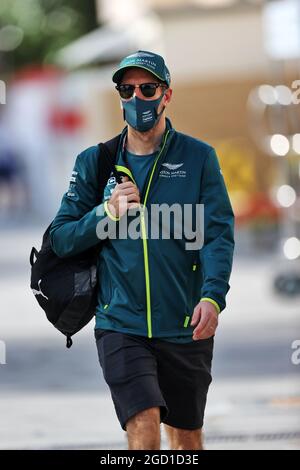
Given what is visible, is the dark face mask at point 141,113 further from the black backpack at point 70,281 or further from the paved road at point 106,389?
the paved road at point 106,389

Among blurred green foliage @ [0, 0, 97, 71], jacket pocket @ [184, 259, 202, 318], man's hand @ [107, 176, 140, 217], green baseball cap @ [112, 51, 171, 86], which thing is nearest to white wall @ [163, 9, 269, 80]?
jacket pocket @ [184, 259, 202, 318]

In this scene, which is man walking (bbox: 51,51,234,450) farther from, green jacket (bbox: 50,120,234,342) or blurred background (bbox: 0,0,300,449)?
blurred background (bbox: 0,0,300,449)

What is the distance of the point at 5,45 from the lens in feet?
209

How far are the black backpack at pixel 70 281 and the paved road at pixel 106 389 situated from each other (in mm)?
2138

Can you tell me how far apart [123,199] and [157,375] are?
0.74 metres

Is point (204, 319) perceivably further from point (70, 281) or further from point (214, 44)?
point (214, 44)

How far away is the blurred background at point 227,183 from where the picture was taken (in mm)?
9586

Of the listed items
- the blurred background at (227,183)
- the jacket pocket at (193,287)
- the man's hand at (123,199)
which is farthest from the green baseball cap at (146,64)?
the blurred background at (227,183)

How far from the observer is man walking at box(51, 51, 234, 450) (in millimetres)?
5984

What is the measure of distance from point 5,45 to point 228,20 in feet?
112

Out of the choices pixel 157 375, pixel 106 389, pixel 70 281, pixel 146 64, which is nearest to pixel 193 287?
pixel 157 375

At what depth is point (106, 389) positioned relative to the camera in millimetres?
10680

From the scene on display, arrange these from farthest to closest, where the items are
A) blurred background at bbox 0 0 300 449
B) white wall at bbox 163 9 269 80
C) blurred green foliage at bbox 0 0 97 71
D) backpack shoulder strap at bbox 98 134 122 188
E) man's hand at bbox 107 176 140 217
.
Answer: blurred green foliage at bbox 0 0 97 71, white wall at bbox 163 9 269 80, blurred background at bbox 0 0 300 449, backpack shoulder strap at bbox 98 134 122 188, man's hand at bbox 107 176 140 217

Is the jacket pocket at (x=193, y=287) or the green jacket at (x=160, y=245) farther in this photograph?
the jacket pocket at (x=193, y=287)
